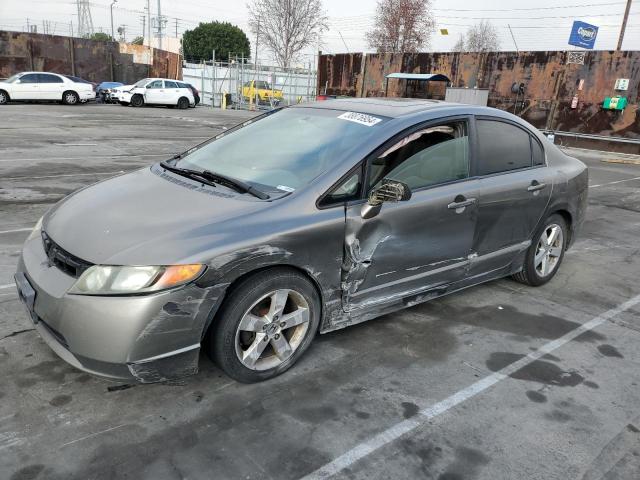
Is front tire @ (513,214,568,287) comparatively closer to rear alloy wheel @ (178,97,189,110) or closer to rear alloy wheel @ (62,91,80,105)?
rear alloy wheel @ (62,91,80,105)

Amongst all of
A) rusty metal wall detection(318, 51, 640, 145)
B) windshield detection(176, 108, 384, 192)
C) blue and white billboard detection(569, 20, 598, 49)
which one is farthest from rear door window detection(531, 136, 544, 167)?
blue and white billboard detection(569, 20, 598, 49)

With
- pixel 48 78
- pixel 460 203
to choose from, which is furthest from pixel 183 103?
pixel 460 203

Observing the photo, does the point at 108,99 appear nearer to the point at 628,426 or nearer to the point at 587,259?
the point at 587,259

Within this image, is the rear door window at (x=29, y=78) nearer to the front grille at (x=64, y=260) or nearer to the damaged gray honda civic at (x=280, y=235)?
the damaged gray honda civic at (x=280, y=235)

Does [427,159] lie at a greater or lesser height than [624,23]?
lesser

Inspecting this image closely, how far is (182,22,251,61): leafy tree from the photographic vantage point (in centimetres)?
→ 7062

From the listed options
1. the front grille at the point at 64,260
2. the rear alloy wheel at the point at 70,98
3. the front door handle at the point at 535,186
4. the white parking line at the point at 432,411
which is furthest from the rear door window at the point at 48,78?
the white parking line at the point at 432,411

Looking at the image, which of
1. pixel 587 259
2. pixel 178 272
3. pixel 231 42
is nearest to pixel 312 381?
pixel 178 272

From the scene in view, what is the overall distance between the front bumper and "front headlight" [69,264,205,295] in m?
0.03

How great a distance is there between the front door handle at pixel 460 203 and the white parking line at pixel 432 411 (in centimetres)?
109

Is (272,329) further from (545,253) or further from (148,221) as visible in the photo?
(545,253)

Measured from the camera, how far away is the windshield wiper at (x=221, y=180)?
10.0 feet

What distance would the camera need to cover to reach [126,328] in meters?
2.42

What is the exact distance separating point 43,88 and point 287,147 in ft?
80.9
